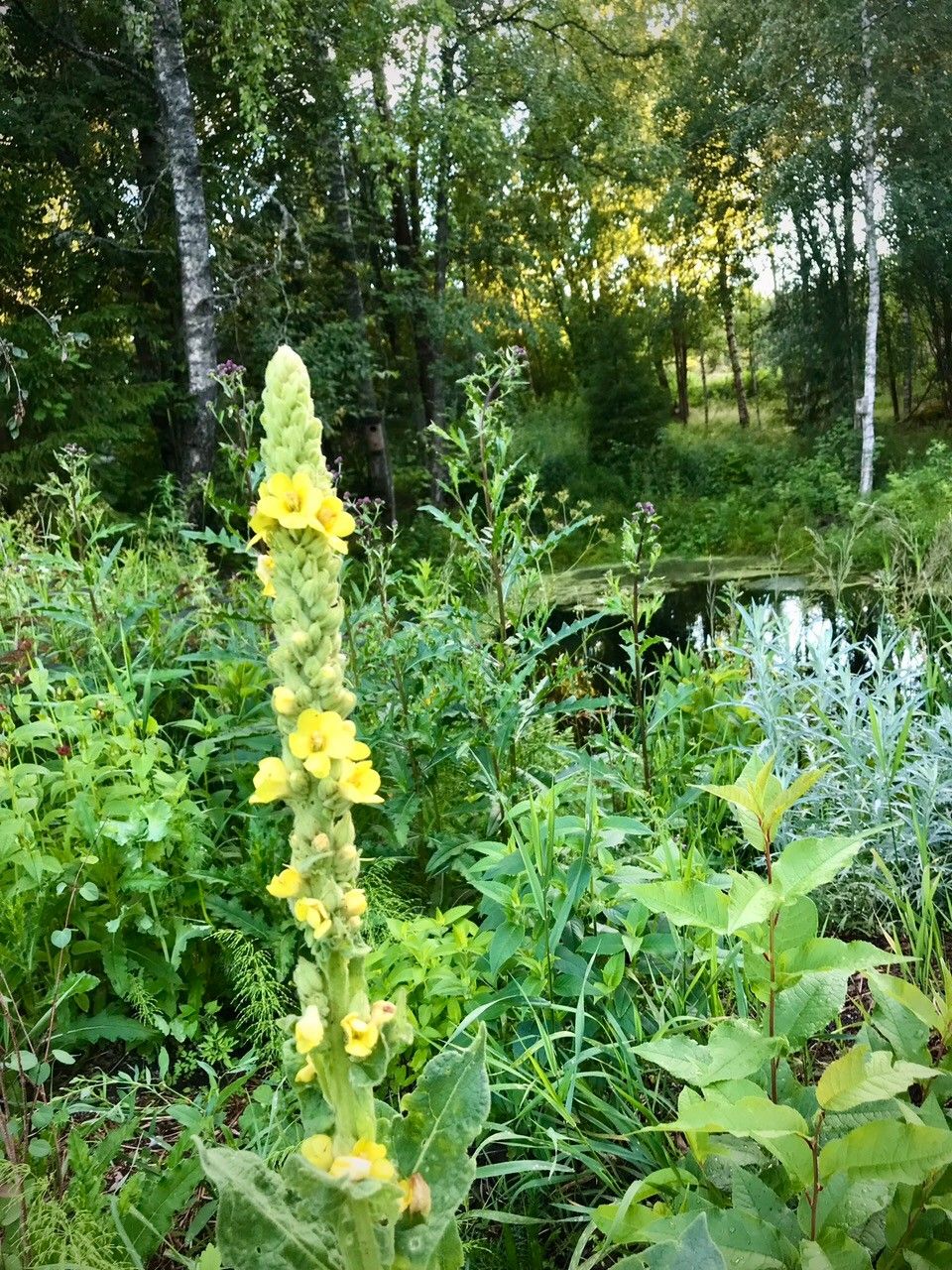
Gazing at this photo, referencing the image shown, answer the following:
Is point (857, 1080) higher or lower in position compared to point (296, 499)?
lower

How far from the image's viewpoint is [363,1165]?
0.65 m

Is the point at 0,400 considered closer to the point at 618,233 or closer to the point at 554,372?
the point at 554,372

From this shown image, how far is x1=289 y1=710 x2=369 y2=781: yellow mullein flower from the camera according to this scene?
26.4 inches

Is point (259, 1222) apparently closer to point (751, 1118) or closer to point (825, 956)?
point (751, 1118)

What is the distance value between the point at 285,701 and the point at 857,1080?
0.66 m

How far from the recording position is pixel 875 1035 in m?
1.15

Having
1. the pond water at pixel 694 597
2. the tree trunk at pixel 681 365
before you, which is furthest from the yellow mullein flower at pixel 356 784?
the tree trunk at pixel 681 365

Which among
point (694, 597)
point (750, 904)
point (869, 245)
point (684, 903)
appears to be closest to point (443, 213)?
point (869, 245)

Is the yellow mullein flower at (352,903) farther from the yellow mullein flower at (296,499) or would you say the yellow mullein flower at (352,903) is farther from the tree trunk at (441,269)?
the tree trunk at (441,269)

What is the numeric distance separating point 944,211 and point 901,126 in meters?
1.31

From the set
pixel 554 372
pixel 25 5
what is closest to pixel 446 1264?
pixel 25 5

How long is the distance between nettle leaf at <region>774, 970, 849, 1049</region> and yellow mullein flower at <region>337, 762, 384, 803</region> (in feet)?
2.06

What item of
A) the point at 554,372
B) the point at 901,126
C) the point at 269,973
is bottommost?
the point at 269,973

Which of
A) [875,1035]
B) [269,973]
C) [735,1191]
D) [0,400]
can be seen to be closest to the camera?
[735,1191]
